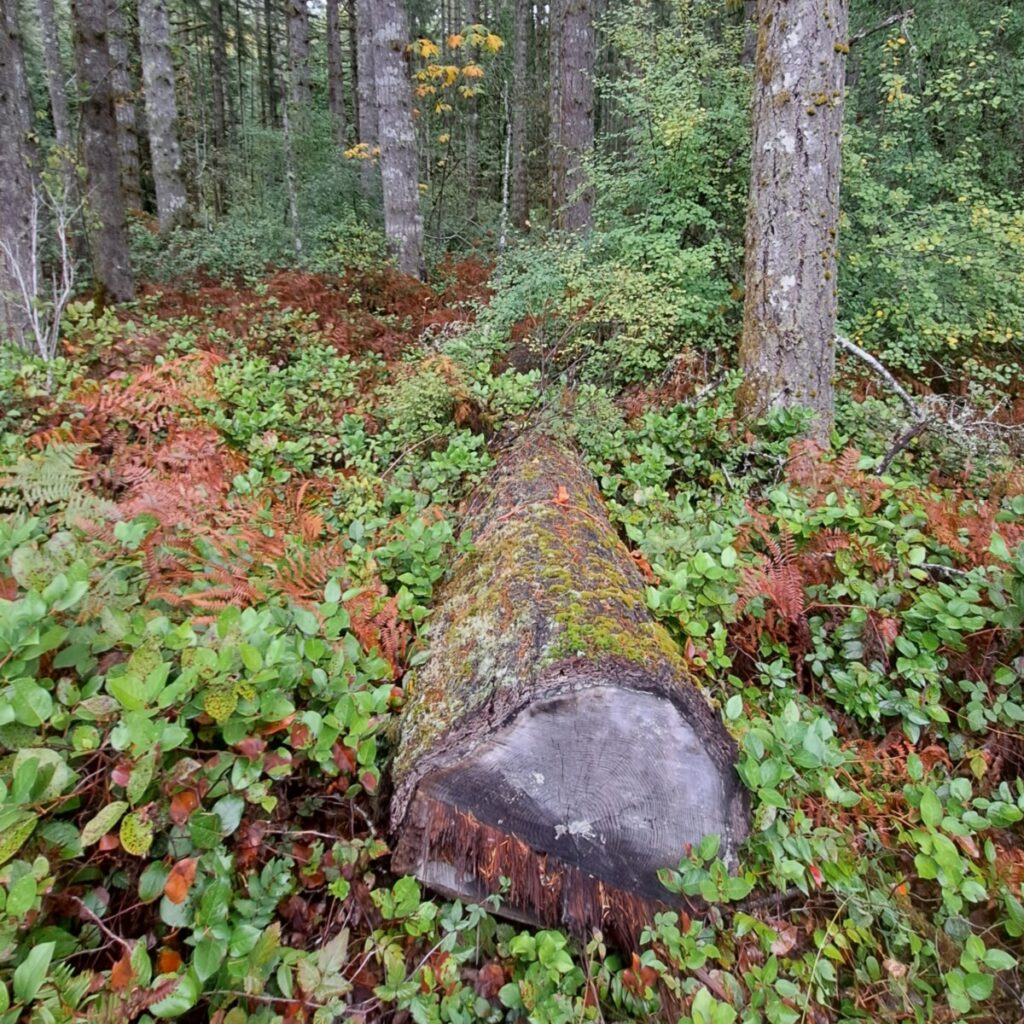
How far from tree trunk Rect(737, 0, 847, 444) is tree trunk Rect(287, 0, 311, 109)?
442 inches

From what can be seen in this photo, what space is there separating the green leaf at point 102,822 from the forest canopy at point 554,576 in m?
0.03

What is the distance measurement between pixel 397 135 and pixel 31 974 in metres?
9.53

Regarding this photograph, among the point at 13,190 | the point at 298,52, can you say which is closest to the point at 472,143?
the point at 298,52

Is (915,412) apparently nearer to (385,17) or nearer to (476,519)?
(476,519)

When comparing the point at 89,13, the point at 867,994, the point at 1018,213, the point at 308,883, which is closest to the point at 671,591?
the point at 867,994

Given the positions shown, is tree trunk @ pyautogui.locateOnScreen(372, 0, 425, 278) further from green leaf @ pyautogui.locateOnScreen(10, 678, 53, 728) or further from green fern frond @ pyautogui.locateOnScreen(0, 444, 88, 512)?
green leaf @ pyautogui.locateOnScreen(10, 678, 53, 728)

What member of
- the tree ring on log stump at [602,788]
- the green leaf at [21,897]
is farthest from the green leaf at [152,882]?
the tree ring on log stump at [602,788]

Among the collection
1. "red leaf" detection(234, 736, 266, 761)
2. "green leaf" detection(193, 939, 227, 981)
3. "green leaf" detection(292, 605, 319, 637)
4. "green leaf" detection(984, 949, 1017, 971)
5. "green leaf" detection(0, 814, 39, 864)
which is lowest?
"green leaf" detection(984, 949, 1017, 971)

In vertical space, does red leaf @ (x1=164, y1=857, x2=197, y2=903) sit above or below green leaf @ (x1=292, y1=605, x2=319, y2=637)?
below

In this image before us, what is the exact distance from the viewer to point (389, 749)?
210 cm

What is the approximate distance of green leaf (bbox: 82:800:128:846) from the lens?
140cm

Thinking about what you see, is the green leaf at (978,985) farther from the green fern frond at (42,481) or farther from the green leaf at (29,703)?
the green fern frond at (42,481)

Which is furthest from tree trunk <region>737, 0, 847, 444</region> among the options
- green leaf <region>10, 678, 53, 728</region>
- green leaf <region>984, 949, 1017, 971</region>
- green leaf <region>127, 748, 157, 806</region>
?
green leaf <region>10, 678, 53, 728</region>

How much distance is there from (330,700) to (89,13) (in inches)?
338
